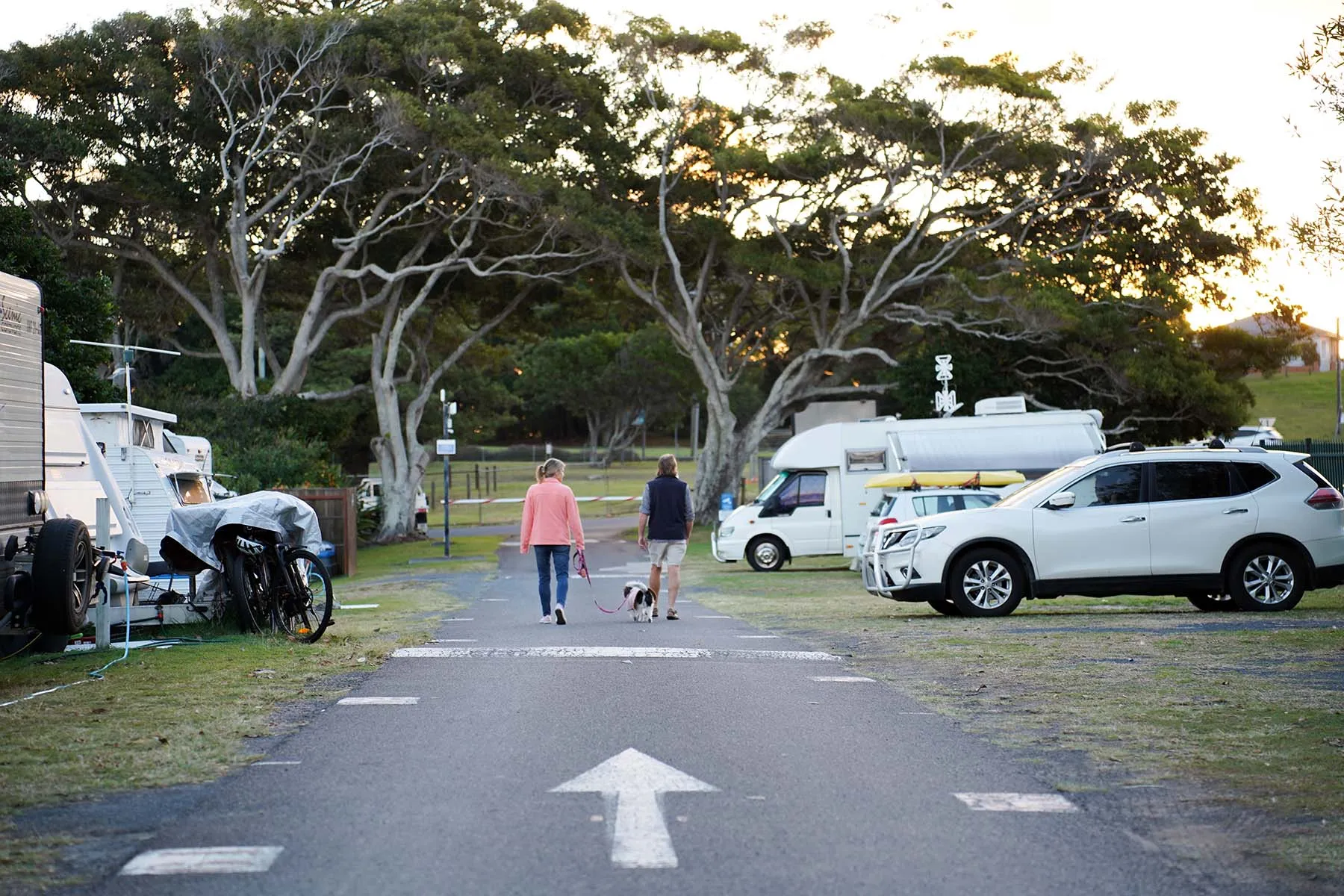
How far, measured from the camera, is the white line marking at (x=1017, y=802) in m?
7.02

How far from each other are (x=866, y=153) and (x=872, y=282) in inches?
148

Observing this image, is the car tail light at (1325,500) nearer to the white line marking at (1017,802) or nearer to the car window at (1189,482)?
the car window at (1189,482)

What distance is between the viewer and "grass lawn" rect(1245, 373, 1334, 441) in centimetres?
10436

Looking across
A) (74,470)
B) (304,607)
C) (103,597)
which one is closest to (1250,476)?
(304,607)

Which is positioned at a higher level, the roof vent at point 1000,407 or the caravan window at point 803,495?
the roof vent at point 1000,407

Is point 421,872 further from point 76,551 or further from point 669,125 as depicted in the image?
point 669,125

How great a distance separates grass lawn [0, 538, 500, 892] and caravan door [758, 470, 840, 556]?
1617 centimetres

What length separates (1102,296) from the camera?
4338 centimetres

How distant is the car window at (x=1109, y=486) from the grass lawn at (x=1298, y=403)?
254 ft

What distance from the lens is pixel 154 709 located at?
33.2 ft

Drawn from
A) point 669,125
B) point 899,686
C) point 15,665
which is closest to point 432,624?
point 15,665

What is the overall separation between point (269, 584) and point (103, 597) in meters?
1.68

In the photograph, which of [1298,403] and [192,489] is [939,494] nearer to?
[192,489]

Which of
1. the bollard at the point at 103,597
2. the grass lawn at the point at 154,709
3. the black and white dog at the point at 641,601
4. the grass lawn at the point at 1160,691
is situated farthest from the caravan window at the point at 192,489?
the grass lawn at the point at 1160,691
